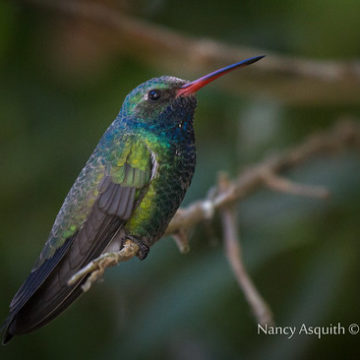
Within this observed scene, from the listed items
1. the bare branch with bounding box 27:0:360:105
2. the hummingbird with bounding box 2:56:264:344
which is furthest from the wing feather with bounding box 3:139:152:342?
the bare branch with bounding box 27:0:360:105

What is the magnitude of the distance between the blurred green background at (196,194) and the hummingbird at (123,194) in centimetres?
153

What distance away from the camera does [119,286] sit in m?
4.27

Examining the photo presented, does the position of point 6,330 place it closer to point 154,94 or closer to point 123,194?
point 123,194

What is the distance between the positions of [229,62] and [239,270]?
5.40 ft

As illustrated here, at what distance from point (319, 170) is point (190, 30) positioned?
1502mm

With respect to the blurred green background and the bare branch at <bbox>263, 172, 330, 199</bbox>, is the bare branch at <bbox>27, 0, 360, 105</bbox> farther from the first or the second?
the bare branch at <bbox>263, 172, 330, 199</bbox>

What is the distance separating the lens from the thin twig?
2418 mm

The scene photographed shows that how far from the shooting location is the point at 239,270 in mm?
2730

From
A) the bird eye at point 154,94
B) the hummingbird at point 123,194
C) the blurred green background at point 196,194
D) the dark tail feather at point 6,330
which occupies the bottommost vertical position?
the blurred green background at point 196,194

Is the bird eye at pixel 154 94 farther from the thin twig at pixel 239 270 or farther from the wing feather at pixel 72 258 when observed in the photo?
the thin twig at pixel 239 270

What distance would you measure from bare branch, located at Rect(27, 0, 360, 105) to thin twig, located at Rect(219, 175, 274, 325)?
1.13 metres

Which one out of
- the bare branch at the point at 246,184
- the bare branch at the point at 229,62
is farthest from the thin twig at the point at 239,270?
the bare branch at the point at 229,62

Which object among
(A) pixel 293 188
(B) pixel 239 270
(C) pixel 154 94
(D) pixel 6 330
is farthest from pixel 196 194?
(D) pixel 6 330

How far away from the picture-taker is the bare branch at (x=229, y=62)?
3852 mm
